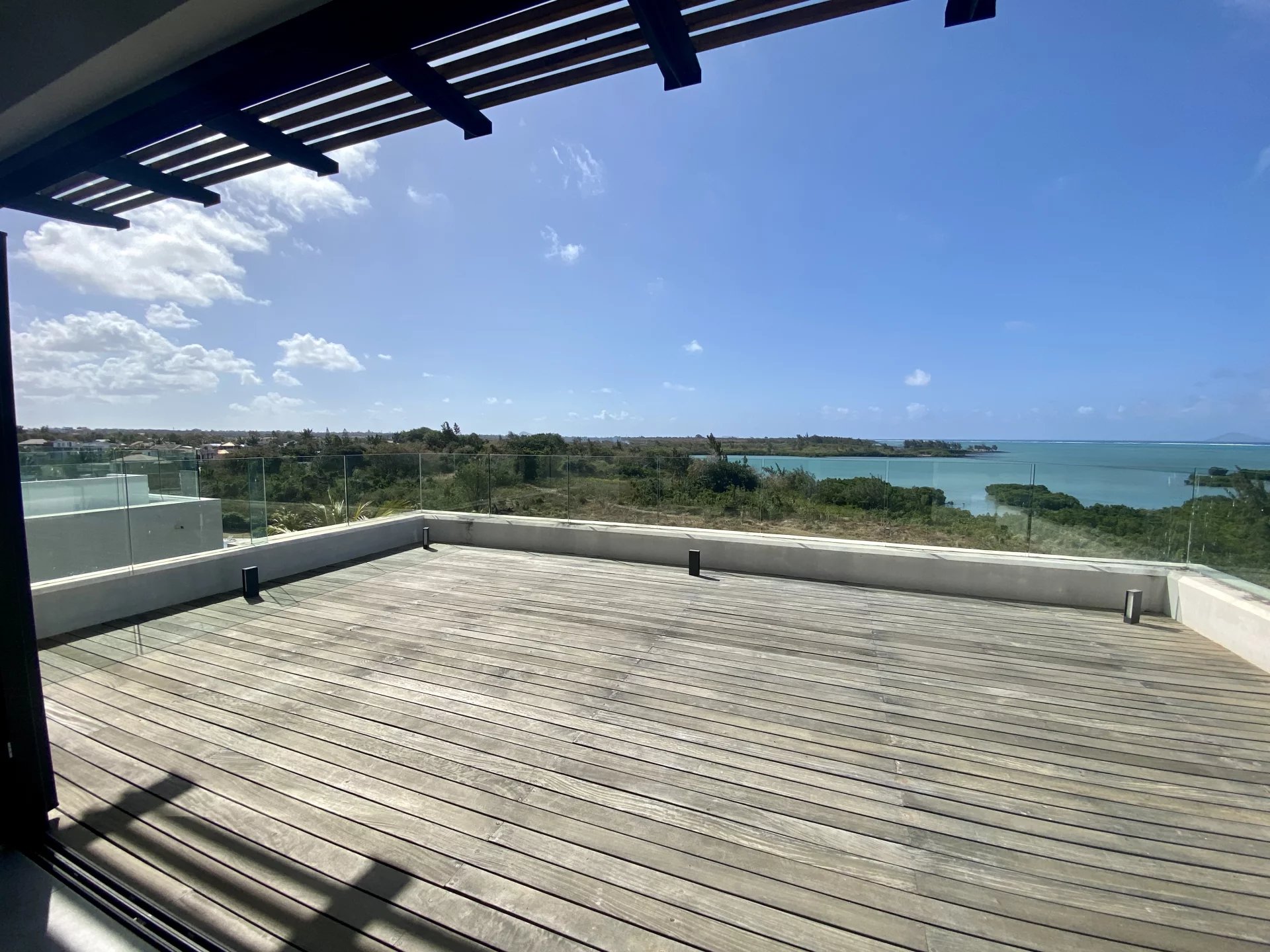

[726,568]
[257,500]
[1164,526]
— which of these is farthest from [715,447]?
[257,500]

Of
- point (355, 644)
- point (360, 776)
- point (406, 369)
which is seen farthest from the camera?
point (406, 369)

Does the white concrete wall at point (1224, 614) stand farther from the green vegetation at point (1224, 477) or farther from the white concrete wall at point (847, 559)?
the green vegetation at point (1224, 477)

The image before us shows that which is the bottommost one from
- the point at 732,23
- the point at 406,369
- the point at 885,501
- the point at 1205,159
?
the point at 885,501

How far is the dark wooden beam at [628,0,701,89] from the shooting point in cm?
96

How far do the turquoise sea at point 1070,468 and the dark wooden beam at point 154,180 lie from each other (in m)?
5.12

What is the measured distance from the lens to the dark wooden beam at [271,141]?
1.26 m

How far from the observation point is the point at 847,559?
4730mm

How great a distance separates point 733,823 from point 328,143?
259 centimetres

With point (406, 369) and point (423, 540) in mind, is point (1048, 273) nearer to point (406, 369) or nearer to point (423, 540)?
point (423, 540)

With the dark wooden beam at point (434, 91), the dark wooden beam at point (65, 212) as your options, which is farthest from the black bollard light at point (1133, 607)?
the dark wooden beam at point (65, 212)

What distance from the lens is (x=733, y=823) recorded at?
172cm

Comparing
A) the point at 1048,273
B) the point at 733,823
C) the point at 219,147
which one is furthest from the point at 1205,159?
the point at 219,147

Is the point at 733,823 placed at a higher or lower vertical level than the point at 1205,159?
lower

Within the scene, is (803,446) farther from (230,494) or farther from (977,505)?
(230,494)
